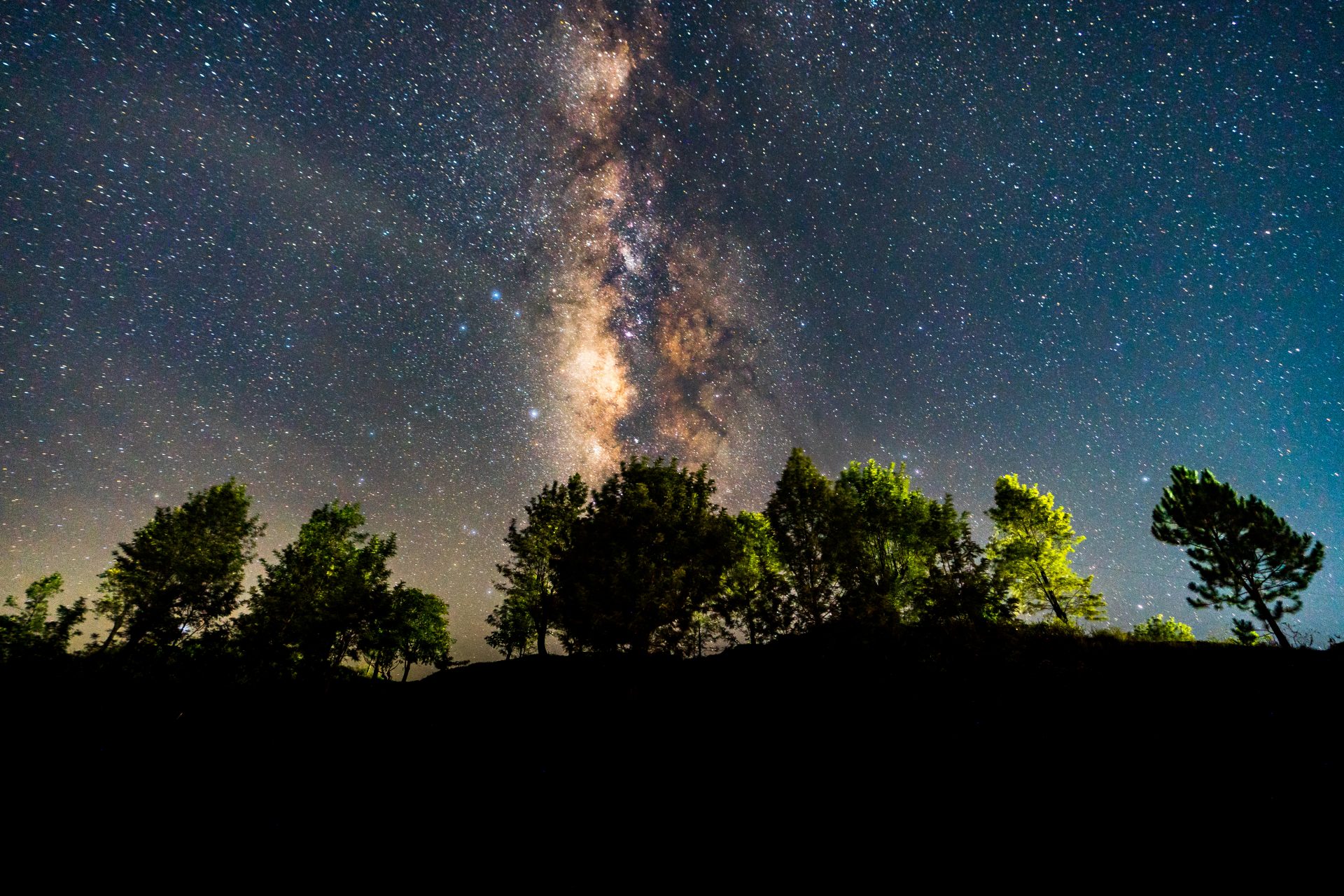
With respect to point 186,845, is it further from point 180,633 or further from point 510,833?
point 180,633

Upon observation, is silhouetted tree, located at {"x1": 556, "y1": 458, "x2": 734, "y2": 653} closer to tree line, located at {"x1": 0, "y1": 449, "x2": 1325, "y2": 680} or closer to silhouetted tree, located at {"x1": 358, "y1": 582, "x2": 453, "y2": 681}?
tree line, located at {"x1": 0, "y1": 449, "x2": 1325, "y2": 680}

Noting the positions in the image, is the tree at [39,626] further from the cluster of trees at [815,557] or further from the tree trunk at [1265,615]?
the tree trunk at [1265,615]

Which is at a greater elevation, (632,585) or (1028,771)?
(632,585)

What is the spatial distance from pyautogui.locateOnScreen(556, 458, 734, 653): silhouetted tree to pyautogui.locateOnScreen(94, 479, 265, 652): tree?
2793cm

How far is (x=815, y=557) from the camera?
24.2m

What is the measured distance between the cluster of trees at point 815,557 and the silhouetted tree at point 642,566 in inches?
2.8

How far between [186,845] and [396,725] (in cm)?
710

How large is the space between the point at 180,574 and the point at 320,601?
985 cm

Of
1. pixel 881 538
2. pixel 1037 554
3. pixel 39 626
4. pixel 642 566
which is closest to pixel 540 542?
pixel 642 566

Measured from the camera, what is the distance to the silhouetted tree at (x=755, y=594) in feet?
73.1

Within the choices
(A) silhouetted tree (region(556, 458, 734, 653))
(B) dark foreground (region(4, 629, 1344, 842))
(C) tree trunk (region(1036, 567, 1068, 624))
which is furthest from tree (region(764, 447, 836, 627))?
(C) tree trunk (region(1036, 567, 1068, 624))

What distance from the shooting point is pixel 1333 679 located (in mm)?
9375

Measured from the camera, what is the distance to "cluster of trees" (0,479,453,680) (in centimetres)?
2903

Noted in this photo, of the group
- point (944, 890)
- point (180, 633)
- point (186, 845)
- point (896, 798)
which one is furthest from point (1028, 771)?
Answer: point (180, 633)
